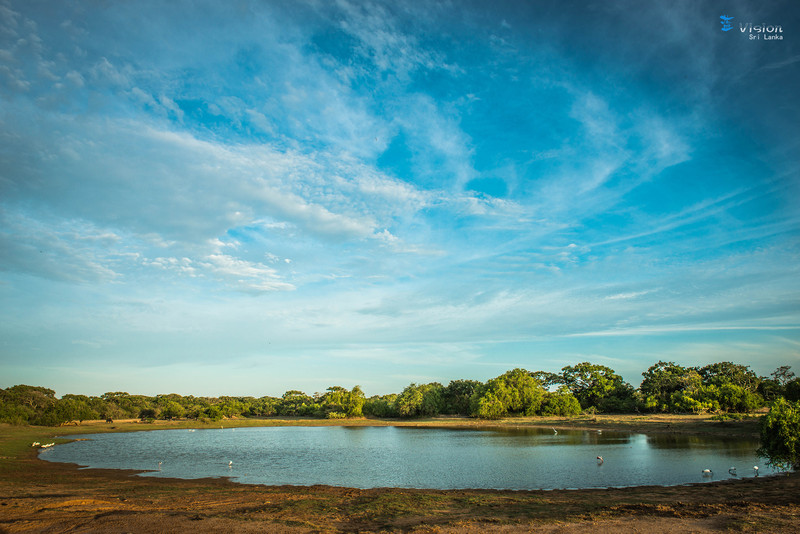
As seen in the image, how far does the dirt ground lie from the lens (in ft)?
45.2

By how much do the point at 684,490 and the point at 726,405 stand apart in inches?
2783

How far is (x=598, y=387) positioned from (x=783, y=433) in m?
88.8

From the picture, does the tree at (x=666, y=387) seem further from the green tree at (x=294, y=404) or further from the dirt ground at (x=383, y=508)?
the green tree at (x=294, y=404)

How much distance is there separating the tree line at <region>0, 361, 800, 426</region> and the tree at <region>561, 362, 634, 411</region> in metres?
0.24

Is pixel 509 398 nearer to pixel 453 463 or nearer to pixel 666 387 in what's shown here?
pixel 666 387

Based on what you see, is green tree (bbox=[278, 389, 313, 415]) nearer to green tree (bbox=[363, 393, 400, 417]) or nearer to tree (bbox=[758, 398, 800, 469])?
green tree (bbox=[363, 393, 400, 417])

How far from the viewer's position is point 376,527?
46.7 feet

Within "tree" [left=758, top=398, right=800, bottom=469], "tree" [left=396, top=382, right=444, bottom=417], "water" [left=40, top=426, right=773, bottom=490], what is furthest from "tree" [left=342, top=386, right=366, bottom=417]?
"tree" [left=758, top=398, right=800, bottom=469]

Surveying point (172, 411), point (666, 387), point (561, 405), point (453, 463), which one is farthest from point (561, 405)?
point (172, 411)

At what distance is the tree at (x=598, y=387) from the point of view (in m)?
99.2

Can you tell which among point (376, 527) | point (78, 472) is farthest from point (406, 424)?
point (376, 527)

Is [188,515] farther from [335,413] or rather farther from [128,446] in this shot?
[335,413]

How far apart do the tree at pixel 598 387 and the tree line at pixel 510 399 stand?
24cm

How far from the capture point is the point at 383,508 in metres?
17.5
